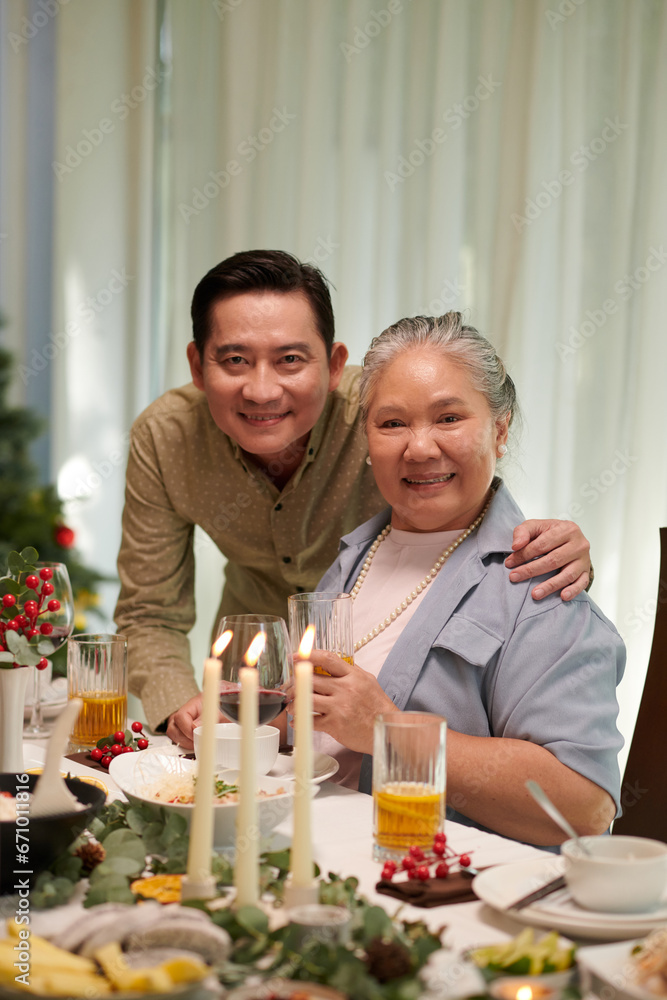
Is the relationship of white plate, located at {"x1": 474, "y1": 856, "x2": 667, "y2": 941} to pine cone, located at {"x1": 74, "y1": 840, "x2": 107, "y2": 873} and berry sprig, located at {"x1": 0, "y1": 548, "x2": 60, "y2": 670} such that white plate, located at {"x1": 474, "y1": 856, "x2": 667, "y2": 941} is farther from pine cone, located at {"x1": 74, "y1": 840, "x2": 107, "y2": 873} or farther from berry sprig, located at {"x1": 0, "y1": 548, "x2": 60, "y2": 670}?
berry sprig, located at {"x1": 0, "y1": 548, "x2": 60, "y2": 670}

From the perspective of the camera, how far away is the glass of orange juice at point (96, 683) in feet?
5.59

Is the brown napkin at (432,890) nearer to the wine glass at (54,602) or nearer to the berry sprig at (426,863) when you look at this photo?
the berry sprig at (426,863)

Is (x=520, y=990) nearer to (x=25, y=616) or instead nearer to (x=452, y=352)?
(x=25, y=616)

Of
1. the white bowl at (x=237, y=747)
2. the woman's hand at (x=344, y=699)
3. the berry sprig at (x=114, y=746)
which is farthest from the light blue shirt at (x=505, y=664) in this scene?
the berry sprig at (x=114, y=746)

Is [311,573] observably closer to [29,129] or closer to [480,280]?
[480,280]

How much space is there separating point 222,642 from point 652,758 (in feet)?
3.28

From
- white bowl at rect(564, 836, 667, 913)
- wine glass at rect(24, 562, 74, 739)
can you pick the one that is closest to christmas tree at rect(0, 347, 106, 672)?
wine glass at rect(24, 562, 74, 739)

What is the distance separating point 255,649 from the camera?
1.17 meters

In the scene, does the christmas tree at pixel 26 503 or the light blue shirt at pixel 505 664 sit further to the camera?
the christmas tree at pixel 26 503

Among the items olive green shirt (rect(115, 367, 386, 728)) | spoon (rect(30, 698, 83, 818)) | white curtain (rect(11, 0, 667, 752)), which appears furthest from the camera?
white curtain (rect(11, 0, 667, 752))

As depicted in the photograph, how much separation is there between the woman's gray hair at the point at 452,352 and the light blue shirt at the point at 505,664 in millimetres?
226

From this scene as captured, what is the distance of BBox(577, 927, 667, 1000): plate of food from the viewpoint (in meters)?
0.83

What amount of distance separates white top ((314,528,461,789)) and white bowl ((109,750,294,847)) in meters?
0.38

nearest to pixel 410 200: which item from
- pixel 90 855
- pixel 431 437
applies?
pixel 431 437
